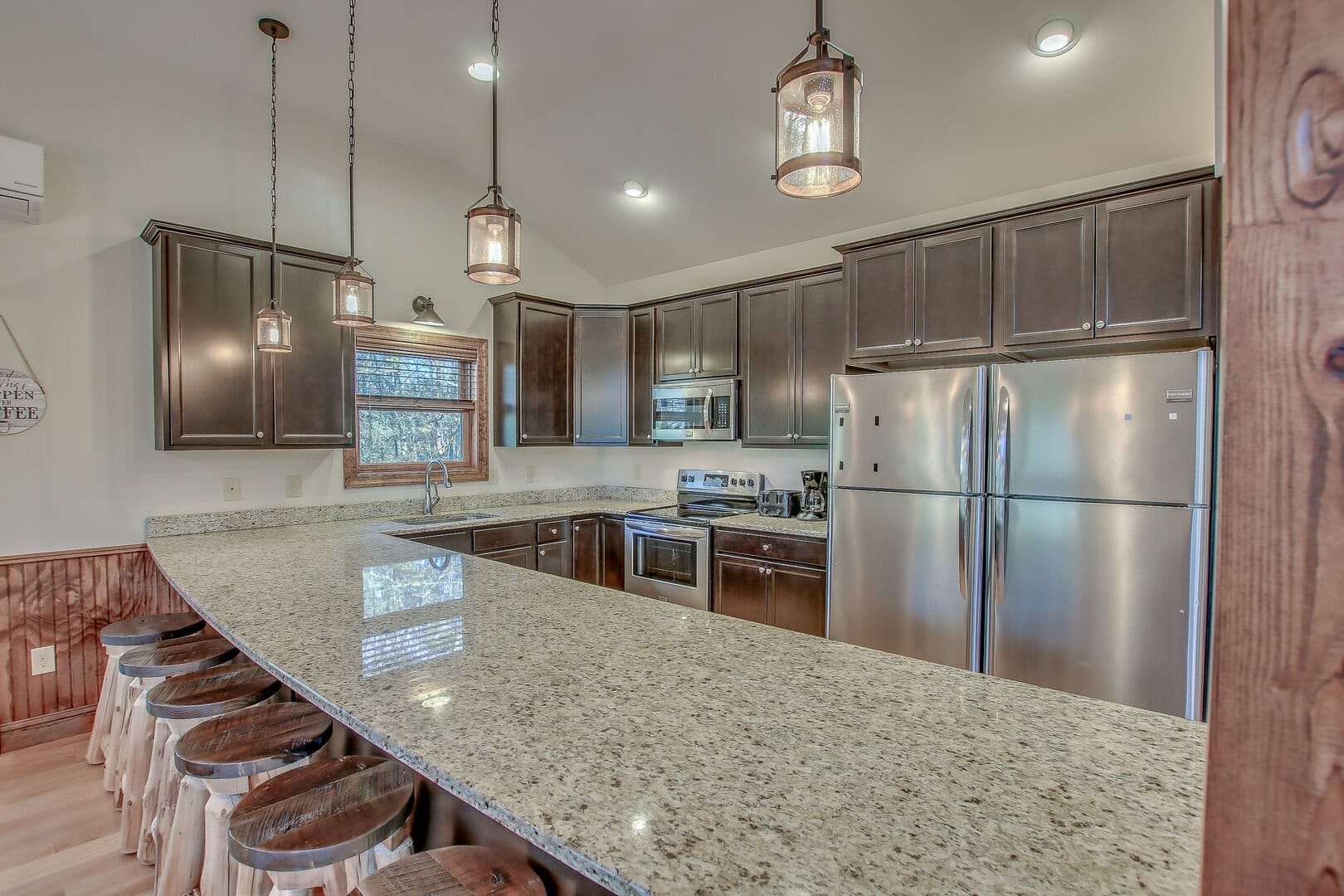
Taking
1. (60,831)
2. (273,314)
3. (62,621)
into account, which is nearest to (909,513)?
(273,314)

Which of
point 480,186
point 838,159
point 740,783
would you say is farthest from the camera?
point 480,186

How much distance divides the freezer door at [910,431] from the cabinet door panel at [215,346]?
2.90 metres

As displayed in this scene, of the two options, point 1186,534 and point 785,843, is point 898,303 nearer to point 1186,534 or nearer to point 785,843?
point 1186,534

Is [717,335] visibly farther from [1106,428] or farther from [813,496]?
[1106,428]

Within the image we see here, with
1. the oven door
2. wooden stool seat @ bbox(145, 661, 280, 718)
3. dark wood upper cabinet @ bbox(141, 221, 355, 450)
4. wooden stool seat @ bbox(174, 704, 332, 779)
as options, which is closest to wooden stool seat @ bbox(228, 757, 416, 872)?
wooden stool seat @ bbox(174, 704, 332, 779)

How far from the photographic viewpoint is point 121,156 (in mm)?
2963

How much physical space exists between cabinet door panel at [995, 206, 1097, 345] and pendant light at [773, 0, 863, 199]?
1.98m

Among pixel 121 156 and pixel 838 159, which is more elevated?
pixel 121 156

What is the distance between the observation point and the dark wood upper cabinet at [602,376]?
4.57 meters

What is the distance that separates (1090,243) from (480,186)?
3.67 metres

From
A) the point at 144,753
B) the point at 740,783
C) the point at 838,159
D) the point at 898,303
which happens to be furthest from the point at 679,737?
the point at 898,303

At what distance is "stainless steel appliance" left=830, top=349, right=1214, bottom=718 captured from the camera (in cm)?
223

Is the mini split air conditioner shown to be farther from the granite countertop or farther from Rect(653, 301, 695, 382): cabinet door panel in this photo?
Rect(653, 301, 695, 382): cabinet door panel

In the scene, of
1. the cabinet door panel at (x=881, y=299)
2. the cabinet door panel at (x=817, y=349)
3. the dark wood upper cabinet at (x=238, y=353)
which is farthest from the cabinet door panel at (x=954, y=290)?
the dark wood upper cabinet at (x=238, y=353)
